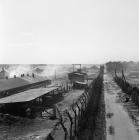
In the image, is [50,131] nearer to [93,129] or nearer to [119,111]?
[93,129]

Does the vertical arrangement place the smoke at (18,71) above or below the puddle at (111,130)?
above

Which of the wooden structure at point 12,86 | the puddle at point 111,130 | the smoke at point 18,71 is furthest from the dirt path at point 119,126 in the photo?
the smoke at point 18,71

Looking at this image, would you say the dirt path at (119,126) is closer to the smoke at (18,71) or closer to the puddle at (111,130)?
the puddle at (111,130)

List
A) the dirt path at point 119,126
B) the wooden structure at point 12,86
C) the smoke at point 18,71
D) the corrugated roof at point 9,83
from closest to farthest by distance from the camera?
the dirt path at point 119,126 → the wooden structure at point 12,86 → the corrugated roof at point 9,83 → the smoke at point 18,71

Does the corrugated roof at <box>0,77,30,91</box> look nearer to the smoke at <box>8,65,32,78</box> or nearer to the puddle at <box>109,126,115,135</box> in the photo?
the puddle at <box>109,126,115,135</box>

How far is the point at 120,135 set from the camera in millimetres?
19828

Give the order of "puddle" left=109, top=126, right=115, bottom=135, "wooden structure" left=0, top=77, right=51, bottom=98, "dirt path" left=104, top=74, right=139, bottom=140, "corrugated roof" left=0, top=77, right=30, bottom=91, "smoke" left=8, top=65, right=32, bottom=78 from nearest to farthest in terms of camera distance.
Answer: "dirt path" left=104, top=74, right=139, bottom=140 → "puddle" left=109, top=126, right=115, bottom=135 → "wooden structure" left=0, top=77, right=51, bottom=98 → "corrugated roof" left=0, top=77, right=30, bottom=91 → "smoke" left=8, top=65, right=32, bottom=78

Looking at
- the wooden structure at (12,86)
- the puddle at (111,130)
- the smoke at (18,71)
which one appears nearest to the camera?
the puddle at (111,130)

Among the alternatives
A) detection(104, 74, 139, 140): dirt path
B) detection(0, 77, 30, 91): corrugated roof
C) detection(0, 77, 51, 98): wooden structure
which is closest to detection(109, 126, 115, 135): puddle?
detection(104, 74, 139, 140): dirt path

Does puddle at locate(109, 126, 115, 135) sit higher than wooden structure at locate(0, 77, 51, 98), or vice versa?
wooden structure at locate(0, 77, 51, 98)

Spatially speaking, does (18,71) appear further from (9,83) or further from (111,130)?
(111,130)

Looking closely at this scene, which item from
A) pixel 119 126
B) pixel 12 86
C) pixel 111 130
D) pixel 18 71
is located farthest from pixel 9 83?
pixel 18 71

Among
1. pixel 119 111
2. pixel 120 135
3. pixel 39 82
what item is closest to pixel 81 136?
pixel 120 135

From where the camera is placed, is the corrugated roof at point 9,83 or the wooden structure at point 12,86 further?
the corrugated roof at point 9,83
